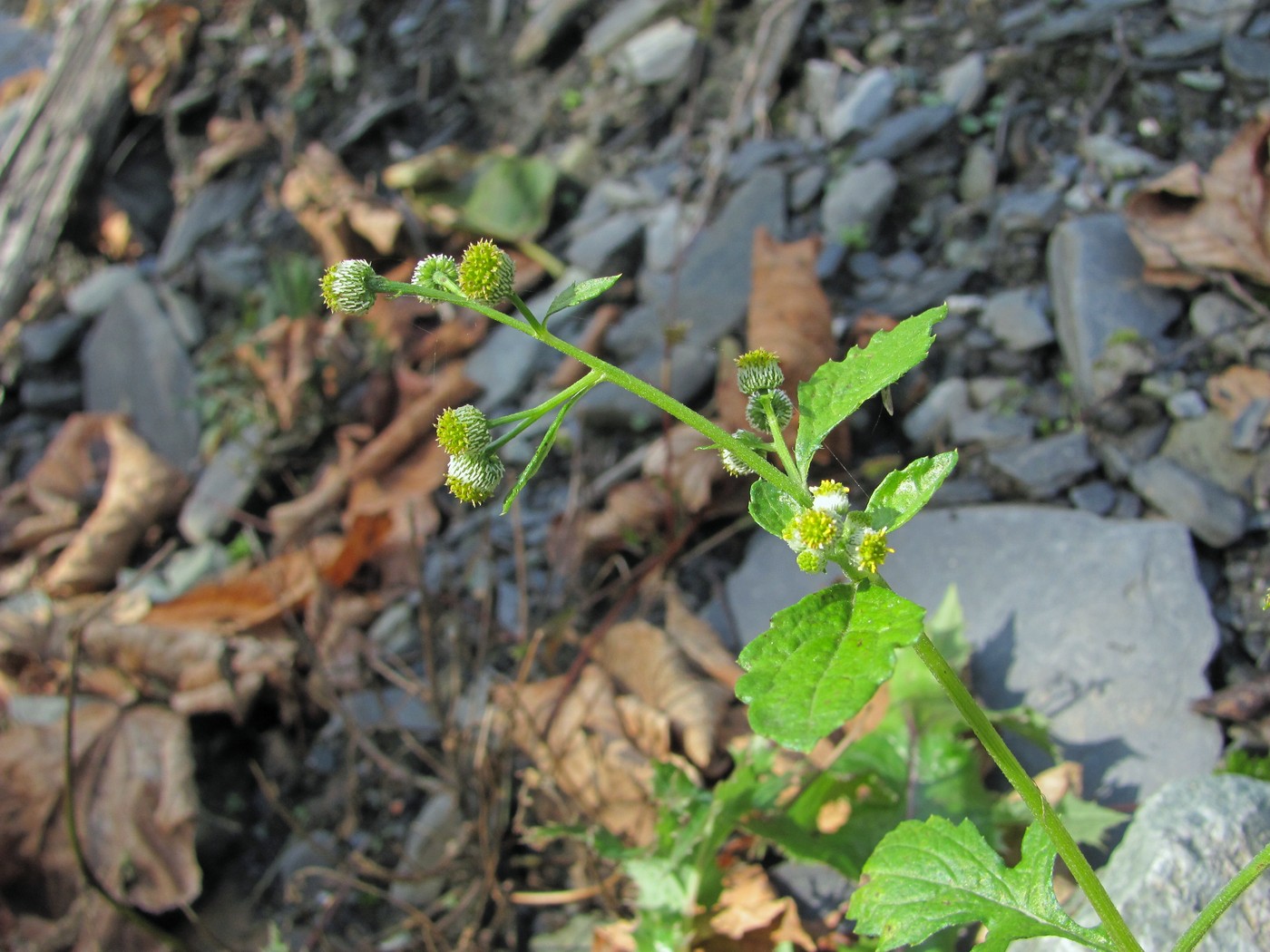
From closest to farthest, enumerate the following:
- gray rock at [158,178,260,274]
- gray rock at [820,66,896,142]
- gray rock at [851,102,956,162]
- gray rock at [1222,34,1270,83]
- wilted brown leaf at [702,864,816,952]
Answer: wilted brown leaf at [702,864,816,952] → gray rock at [1222,34,1270,83] → gray rock at [851,102,956,162] → gray rock at [820,66,896,142] → gray rock at [158,178,260,274]

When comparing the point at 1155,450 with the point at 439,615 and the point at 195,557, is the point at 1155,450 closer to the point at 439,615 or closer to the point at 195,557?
the point at 439,615

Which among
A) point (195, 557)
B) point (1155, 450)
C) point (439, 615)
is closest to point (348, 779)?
point (439, 615)

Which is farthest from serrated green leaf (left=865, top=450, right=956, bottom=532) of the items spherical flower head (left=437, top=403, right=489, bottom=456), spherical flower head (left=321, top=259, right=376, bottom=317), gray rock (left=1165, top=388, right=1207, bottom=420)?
gray rock (left=1165, top=388, right=1207, bottom=420)

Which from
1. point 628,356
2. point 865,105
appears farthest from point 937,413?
point 865,105

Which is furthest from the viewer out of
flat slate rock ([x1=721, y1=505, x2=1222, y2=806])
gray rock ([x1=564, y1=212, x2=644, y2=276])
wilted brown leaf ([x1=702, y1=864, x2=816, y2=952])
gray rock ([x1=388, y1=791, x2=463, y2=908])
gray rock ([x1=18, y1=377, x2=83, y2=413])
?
gray rock ([x1=18, y1=377, x2=83, y2=413])

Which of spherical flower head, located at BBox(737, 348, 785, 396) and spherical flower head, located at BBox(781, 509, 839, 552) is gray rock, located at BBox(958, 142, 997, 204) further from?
spherical flower head, located at BBox(781, 509, 839, 552)

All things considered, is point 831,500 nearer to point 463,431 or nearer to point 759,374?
point 759,374
